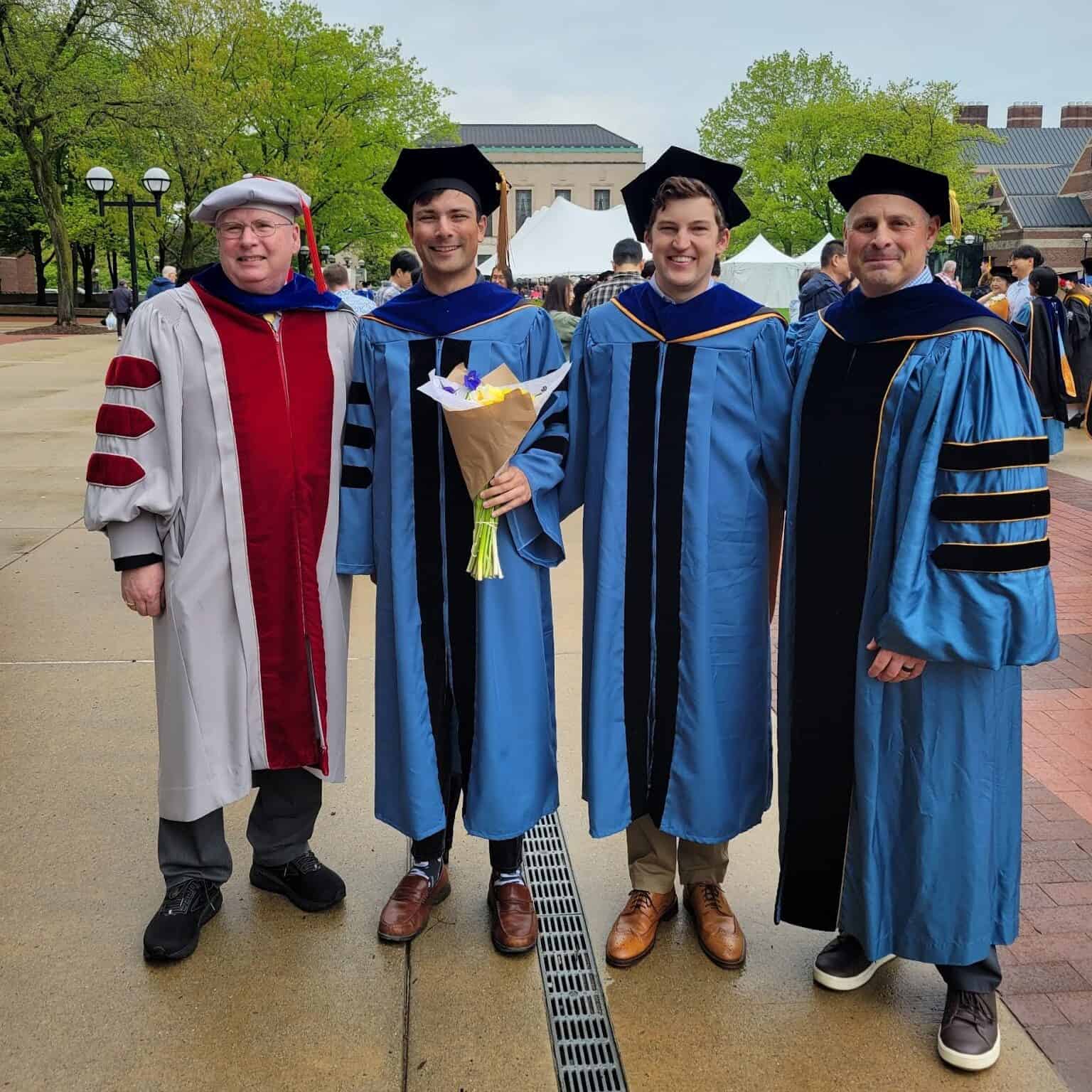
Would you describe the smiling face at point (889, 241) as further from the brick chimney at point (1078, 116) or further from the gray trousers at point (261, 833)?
the brick chimney at point (1078, 116)

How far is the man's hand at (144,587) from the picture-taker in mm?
2695

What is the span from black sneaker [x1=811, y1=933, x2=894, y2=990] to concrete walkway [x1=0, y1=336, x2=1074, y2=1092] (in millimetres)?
31

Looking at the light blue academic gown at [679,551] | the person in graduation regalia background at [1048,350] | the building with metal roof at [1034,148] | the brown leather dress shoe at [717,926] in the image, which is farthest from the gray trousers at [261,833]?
the building with metal roof at [1034,148]

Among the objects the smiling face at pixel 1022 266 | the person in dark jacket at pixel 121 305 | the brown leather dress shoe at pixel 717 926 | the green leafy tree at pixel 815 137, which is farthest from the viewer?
the green leafy tree at pixel 815 137

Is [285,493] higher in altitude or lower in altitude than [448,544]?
higher

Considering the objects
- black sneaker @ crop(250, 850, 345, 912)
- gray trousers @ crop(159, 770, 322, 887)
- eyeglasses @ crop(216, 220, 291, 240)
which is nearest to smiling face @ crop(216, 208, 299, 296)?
eyeglasses @ crop(216, 220, 291, 240)

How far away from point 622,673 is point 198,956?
4.24 ft

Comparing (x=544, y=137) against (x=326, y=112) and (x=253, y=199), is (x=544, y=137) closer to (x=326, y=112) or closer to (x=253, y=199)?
(x=326, y=112)

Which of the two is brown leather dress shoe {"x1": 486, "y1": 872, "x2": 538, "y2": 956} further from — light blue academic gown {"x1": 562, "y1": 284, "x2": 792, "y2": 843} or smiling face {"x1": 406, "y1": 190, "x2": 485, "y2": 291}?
smiling face {"x1": 406, "y1": 190, "x2": 485, "y2": 291}

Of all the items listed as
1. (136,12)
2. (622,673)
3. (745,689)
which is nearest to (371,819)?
(622,673)

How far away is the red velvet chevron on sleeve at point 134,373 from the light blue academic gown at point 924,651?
156 centimetres

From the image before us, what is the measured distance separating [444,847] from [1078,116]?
2848 inches

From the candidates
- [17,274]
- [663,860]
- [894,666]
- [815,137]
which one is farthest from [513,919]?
[17,274]

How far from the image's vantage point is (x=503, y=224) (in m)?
3.54
